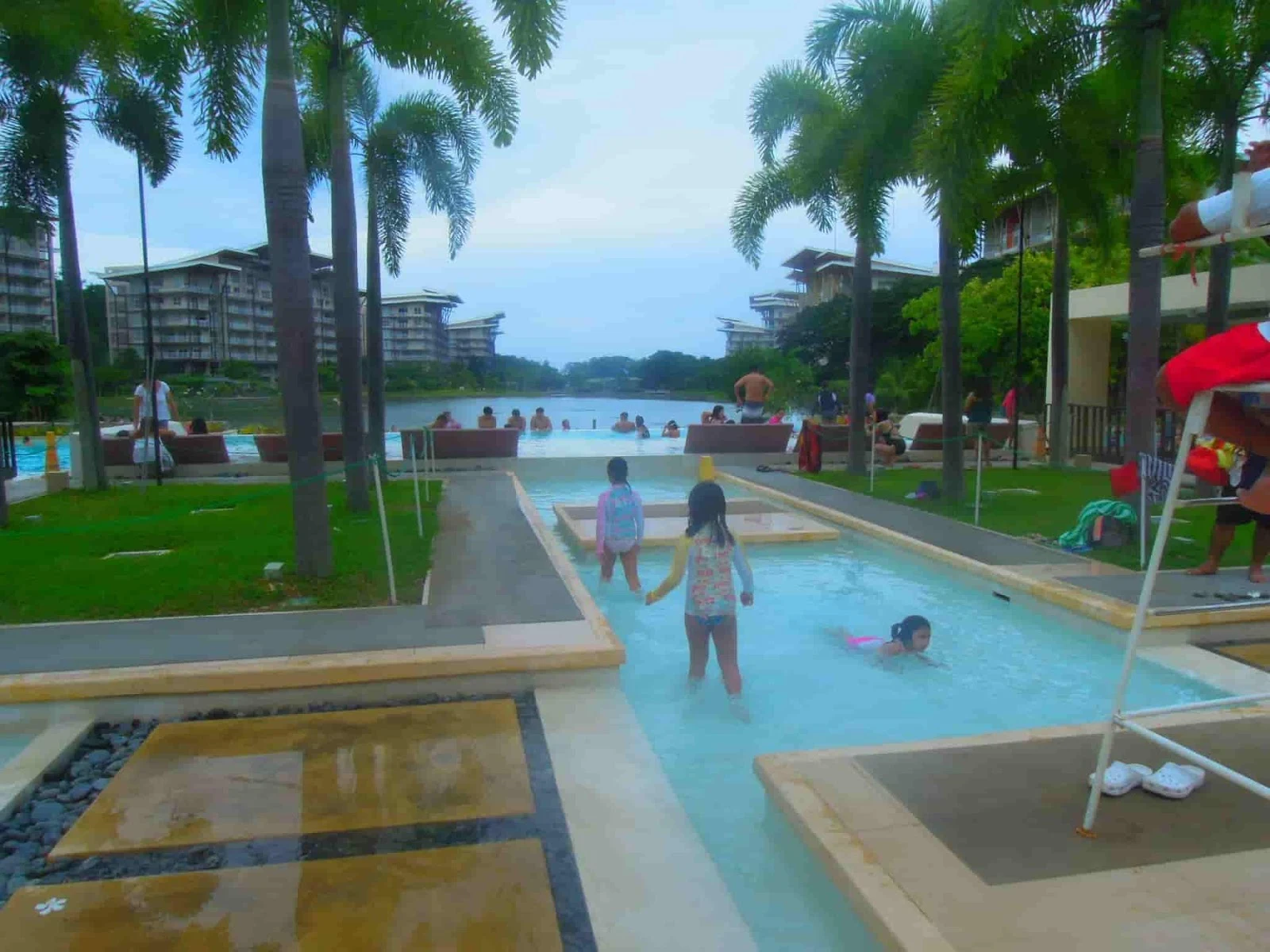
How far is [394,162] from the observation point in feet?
63.2

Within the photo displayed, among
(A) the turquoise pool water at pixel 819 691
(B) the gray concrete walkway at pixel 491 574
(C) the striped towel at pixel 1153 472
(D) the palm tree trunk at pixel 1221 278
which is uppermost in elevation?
(D) the palm tree trunk at pixel 1221 278

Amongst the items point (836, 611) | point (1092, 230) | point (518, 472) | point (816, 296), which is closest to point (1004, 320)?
point (1092, 230)

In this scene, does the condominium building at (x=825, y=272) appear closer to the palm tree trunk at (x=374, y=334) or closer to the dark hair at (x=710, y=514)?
the palm tree trunk at (x=374, y=334)

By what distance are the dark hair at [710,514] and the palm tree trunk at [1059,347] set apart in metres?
14.8

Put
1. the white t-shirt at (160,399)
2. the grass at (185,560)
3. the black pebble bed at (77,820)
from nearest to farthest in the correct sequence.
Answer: the black pebble bed at (77,820)
the grass at (185,560)
the white t-shirt at (160,399)

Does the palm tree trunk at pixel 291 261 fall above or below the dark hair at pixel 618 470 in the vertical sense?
above

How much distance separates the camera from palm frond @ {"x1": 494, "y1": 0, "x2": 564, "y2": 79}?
33.1 ft

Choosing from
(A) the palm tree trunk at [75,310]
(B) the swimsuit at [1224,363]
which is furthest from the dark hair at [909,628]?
(A) the palm tree trunk at [75,310]

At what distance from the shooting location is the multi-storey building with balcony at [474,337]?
191 feet

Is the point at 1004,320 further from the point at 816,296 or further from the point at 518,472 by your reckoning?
the point at 816,296

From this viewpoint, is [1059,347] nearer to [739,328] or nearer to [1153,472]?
[1153,472]

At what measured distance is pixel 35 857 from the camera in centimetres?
424

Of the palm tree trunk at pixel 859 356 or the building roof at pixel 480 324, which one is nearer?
the palm tree trunk at pixel 859 356

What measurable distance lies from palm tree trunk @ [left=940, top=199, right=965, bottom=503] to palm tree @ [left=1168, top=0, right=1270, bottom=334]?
3.38 m
